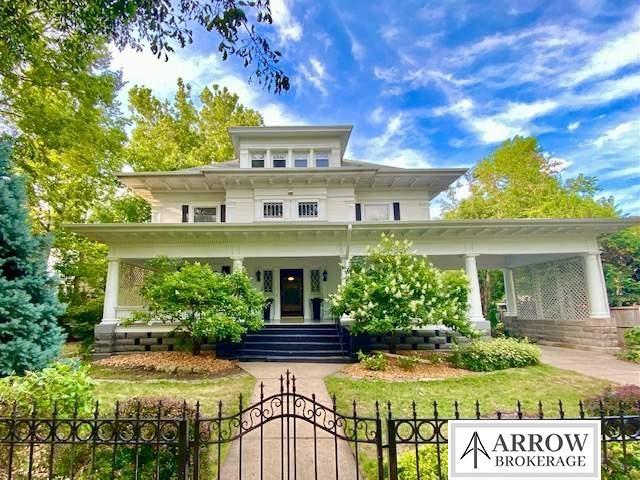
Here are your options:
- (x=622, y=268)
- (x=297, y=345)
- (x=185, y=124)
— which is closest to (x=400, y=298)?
(x=297, y=345)

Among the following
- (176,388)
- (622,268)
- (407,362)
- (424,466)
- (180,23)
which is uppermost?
(180,23)

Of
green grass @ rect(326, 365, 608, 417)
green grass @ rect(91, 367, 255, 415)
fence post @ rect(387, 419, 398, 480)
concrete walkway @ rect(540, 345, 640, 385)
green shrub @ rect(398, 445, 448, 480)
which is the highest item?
fence post @ rect(387, 419, 398, 480)

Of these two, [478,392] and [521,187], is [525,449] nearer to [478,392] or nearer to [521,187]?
[478,392]

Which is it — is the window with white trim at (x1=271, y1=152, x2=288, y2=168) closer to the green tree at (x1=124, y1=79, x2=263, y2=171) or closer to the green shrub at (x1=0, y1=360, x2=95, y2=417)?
the green tree at (x1=124, y1=79, x2=263, y2=171)

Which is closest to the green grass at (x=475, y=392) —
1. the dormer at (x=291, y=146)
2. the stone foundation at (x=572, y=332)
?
the stone foundation at (x=572, y=332)

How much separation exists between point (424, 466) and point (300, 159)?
503 inches

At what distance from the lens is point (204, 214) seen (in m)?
14.4

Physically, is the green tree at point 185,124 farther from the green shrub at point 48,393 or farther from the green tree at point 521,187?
the green shrub at point 48,393

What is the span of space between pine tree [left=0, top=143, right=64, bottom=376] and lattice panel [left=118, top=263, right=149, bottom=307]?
264 inches

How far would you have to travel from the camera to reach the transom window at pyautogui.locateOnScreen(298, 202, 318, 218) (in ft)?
44.4

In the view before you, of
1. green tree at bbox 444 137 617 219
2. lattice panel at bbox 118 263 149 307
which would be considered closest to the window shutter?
green tree at bbox 444 137 617 219

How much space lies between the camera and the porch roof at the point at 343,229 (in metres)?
10.4

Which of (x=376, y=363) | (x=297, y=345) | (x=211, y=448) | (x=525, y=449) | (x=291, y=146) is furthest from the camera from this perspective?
(x=291, y=146)

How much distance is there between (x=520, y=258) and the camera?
1377 cm
